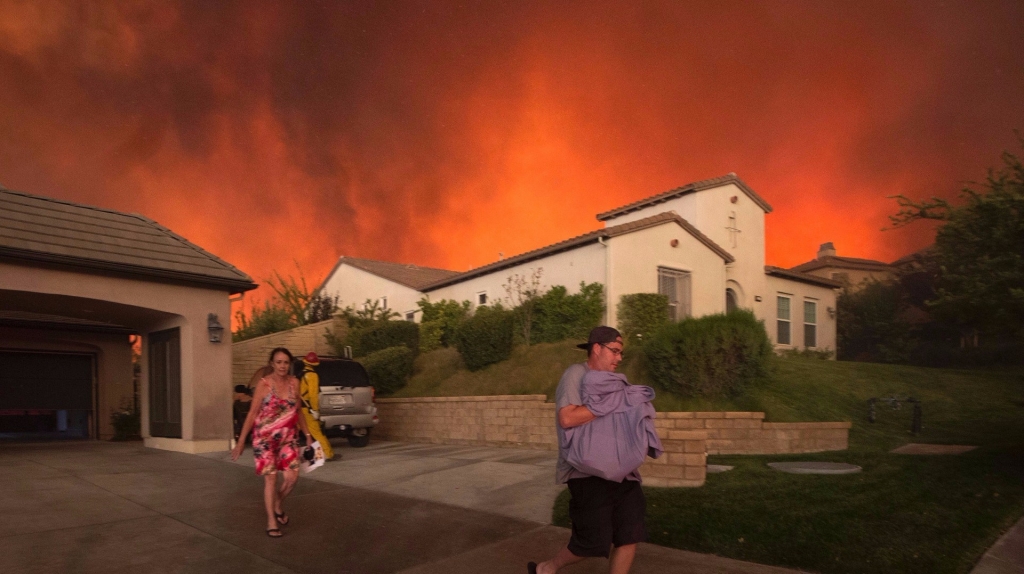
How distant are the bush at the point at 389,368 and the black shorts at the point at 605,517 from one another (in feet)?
47.3

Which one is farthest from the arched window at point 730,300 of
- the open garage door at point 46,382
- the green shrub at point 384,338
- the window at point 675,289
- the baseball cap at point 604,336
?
the baseball cap at point 604,336

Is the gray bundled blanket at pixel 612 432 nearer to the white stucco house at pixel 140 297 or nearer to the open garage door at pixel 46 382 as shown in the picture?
the white stucco house at pixel 140 297

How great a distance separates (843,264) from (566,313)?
22.1 metres

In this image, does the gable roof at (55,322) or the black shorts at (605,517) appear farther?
the gable roof at (55,322)

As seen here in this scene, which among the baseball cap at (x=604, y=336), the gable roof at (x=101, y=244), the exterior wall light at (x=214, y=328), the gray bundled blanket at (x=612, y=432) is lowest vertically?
the gray bundled blanket at (x=612, y=432)

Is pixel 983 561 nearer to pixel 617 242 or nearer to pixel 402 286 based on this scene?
pixel 617 242

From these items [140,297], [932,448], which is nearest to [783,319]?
[932,448]

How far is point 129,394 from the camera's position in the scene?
18.3m

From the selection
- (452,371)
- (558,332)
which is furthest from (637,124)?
(452,371)

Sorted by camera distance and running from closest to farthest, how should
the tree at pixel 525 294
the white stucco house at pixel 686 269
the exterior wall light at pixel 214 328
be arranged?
the exterior wall light at pixel 214 328 → the white stucco house at pixel 686 269 → the tree at pixel 525 294

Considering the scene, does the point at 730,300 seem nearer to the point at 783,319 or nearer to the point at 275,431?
the point at 783,319

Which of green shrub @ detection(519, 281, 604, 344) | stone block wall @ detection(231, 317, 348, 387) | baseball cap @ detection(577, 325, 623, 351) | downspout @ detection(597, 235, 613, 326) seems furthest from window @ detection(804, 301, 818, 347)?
baseball cap @ detection(577, 325, 623, 351)

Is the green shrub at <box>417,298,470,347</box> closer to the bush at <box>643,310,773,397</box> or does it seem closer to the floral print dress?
the bush at <box>643,310,773,397</box>

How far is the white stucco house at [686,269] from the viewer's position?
18.2 metres
